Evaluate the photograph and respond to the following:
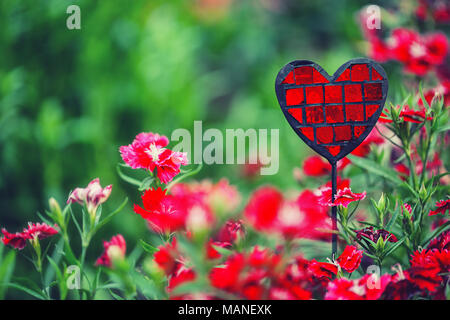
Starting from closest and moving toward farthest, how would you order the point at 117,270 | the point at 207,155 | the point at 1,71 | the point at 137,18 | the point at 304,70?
the point at 117,270 < the point at 304,70 < the point at 1,71 < the point at 207,155 < the point at 137,18

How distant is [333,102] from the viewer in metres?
0.57

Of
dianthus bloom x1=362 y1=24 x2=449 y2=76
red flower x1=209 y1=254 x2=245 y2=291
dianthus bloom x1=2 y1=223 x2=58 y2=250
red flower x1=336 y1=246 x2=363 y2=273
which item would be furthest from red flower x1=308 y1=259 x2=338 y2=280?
dianthus bloom x1=362 y1=24 x2=449 y2=76

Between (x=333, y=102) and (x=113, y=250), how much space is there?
0.32 metres

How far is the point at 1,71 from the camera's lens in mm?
1369

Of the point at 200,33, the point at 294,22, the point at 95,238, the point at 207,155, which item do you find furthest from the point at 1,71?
the point at 294,22

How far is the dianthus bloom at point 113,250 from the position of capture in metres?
0.48

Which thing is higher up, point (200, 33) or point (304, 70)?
point (200, 33)

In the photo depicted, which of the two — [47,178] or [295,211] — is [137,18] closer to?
[47,178]

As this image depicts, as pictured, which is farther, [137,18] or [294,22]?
[294,22]

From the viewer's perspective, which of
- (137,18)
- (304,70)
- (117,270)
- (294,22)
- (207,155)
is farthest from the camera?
(294,22)

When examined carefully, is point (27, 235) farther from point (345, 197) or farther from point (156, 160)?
point (345, 197)

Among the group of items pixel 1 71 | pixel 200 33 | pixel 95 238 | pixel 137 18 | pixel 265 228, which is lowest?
pixel 95 238

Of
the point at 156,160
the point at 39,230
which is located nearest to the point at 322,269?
the point at 156,160
